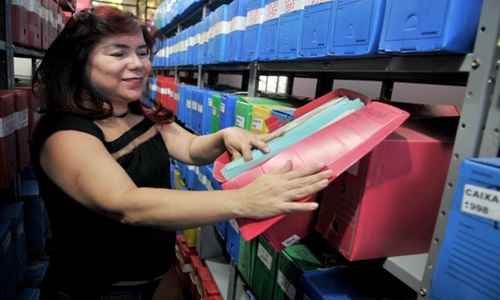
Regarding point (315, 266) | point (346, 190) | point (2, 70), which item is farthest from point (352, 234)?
point (2, 70)

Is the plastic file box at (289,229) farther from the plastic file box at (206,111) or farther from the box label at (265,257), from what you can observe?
the plastic file box at (206,111)

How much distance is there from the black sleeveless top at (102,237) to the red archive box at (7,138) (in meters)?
0.60

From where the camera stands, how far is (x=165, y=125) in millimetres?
1415

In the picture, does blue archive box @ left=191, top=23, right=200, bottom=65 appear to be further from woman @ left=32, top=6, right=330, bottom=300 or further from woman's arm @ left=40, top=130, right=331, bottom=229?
woman's arm @ left=40, top=130, right=331, bottom=229

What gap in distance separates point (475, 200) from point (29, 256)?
2809mm

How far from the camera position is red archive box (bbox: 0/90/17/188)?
5.16 feet

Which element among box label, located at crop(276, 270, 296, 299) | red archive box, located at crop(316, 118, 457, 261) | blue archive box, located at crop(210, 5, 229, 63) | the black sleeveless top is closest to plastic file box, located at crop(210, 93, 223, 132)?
blue archive box, located at crop(210, 5, 229, 63)

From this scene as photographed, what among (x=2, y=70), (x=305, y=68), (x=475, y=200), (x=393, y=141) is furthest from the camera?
(x=2, y=70)

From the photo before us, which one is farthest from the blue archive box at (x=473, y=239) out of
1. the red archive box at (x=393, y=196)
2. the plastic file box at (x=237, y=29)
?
the plastic file box at (x=237, y=29)

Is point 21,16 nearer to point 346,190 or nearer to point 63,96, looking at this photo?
point 63,96

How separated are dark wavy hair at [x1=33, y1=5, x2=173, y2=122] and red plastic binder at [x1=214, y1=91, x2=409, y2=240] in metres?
0.60

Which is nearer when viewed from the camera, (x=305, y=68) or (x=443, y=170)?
(x=443, y=170)

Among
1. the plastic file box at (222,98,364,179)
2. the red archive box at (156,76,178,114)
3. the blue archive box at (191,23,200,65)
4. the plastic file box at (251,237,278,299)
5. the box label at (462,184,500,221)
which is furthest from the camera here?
the red archive box at (156,76,178,114)

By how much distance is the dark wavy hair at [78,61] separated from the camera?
42.6 inches
